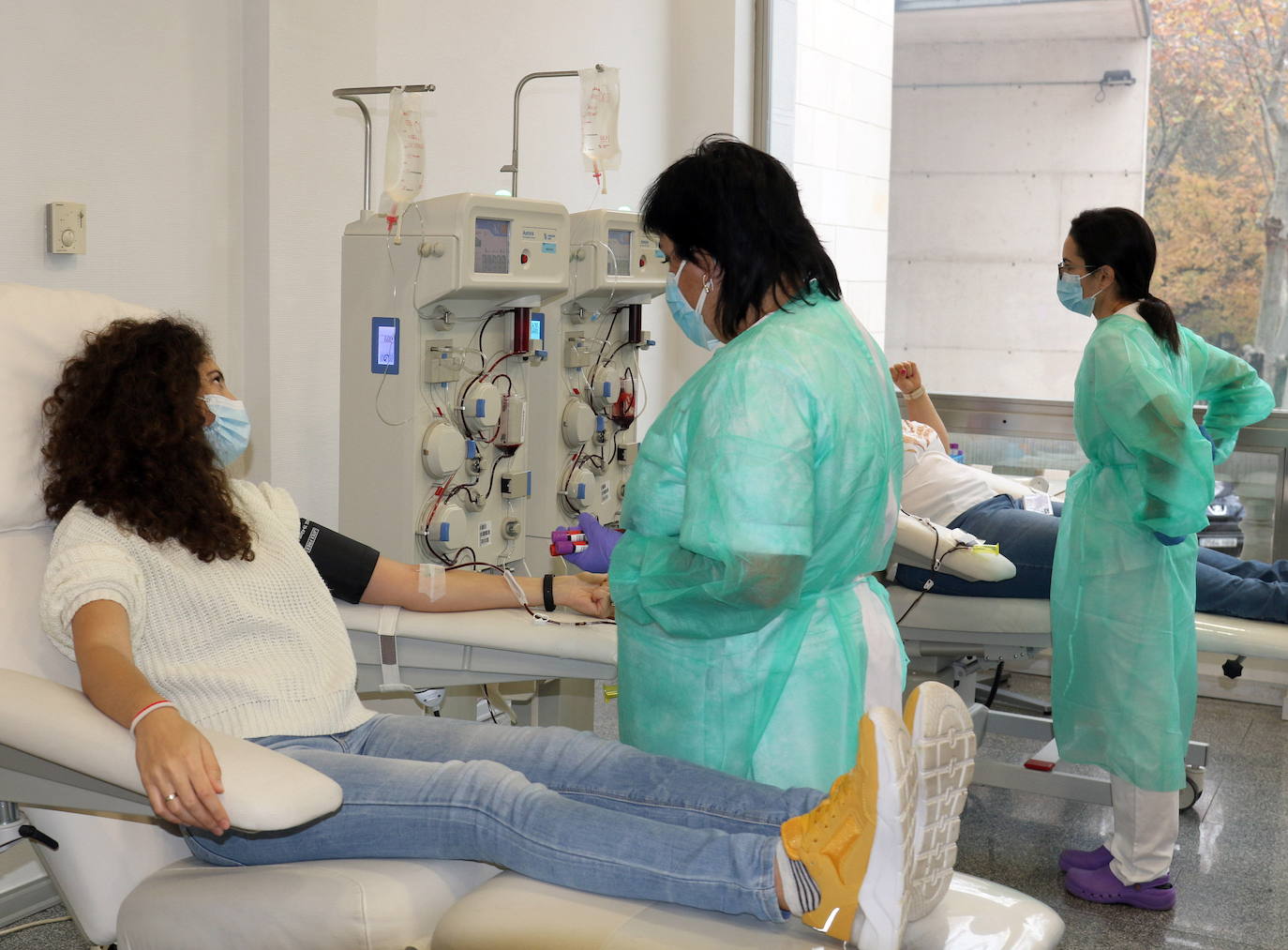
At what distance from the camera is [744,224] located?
5.31ft

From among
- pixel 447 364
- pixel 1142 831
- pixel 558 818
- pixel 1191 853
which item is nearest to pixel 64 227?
pixel 447 364

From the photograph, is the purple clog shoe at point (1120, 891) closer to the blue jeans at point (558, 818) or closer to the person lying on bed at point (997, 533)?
the person lying on bed at point (997, 533)

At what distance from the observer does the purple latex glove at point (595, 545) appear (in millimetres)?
2188

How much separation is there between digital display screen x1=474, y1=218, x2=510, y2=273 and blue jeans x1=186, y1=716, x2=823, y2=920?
117 cm

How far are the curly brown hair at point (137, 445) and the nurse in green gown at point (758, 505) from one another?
610 millimetres

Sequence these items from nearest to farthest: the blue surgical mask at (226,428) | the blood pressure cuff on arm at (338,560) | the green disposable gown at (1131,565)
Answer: the blue surgical mask at (226,428) → the blood pressure cuff on arm at (338,560) → the green disposable gown at (1131,565)

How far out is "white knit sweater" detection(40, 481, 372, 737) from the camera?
1662mm

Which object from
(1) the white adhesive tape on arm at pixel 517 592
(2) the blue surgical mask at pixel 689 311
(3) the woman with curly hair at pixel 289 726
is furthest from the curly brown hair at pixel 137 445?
(2) the blue surgical mask at pixel 689 311

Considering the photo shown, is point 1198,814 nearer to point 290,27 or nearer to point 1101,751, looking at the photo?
point 1101,751

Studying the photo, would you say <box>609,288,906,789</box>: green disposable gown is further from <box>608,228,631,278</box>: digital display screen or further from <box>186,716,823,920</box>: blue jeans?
<box>608,228,631,278</box>: digital display screen

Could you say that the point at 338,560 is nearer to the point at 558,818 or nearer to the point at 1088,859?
the point at 558,818

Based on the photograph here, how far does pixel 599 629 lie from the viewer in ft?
6.81

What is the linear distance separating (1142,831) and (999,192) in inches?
106

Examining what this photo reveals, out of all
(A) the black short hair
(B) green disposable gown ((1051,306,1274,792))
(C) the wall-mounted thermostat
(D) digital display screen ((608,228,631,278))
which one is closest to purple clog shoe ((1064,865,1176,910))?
(B) green disposable gown ((1051,306,1274,792))
